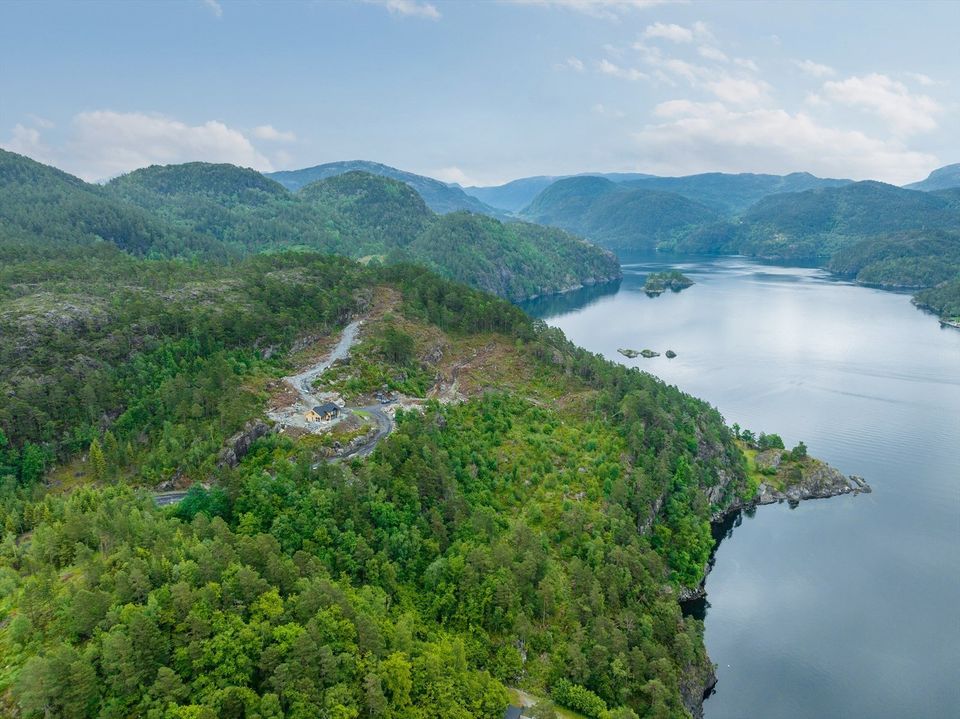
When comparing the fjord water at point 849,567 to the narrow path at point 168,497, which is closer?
the fjord water at point 849,567

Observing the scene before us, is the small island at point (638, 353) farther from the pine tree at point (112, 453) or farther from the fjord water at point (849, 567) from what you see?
the pine tree at point (112, 453)

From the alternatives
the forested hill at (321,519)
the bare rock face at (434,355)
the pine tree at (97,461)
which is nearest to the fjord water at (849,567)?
the forested hill at (321,519)

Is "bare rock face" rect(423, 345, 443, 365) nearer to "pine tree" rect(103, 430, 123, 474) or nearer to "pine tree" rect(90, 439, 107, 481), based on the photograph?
"pine tree" rect(103, 430, 123, 474)

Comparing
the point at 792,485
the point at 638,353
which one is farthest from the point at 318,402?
the point at 638,353

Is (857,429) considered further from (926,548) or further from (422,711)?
(422,711)

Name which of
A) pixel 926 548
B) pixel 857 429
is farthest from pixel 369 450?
pixel 857 429

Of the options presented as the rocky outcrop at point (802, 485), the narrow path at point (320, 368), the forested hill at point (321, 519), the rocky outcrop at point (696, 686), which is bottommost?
the rocky outcrop at point (696, 686)
